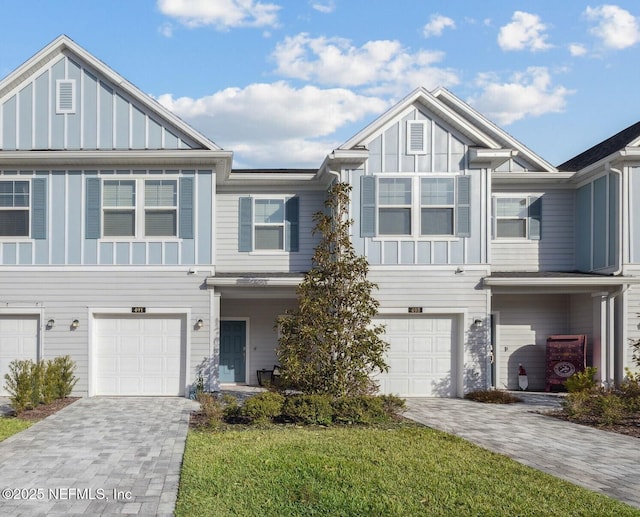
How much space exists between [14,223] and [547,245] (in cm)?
1341

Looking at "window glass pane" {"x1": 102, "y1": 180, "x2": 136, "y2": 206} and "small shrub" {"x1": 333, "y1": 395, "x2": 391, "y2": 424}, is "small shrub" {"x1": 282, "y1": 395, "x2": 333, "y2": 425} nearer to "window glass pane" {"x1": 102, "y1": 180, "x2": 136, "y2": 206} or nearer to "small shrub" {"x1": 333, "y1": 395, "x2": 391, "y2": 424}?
"small shrub" {"x1": 333, "y1": 395, "x2": 391, "y2": 424}

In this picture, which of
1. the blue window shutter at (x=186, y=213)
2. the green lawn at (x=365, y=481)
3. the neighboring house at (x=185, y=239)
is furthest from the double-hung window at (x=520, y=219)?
the green lawn at (x=365, y=481)

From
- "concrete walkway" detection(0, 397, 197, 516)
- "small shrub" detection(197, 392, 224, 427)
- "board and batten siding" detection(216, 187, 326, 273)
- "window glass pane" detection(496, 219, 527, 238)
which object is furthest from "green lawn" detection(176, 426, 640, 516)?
"window glass pane" detection(496, 219, 527, 238)

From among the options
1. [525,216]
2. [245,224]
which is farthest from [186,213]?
[525,216]

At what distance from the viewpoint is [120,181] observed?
16.8 m

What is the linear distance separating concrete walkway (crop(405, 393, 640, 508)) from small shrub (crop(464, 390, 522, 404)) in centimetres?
31

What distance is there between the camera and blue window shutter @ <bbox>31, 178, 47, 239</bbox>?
16703mm

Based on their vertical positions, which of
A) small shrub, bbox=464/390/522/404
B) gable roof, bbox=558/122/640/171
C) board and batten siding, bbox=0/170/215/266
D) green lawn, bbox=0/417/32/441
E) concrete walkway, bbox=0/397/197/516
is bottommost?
small shrub, bbox=464/390/522/404

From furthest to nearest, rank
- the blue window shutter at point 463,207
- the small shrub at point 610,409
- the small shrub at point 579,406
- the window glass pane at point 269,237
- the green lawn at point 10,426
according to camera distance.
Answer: the window glass pane at point 269,237 → the blue window shutter at point 463,207 → the small shrub at point 579,406 → the small shrub at point 610,409 → the green lawn at point 10,426

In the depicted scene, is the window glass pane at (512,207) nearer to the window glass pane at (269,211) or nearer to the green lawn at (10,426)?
the window glass pane at (269,211)

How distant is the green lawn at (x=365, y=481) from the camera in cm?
723

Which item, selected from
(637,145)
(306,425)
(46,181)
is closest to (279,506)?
(306,425)

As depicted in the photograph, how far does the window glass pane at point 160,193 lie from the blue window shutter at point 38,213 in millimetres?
2358

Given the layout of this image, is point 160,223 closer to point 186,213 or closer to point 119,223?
point 186,213
